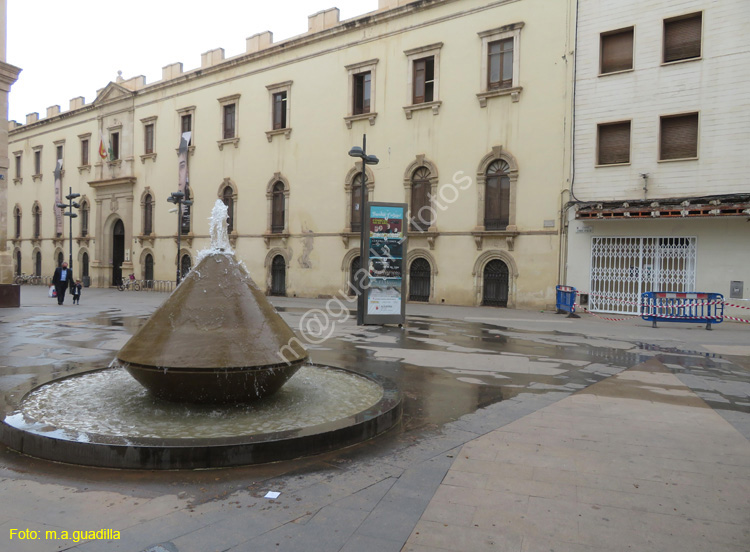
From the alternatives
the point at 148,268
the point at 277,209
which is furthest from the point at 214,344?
the point at 148,268

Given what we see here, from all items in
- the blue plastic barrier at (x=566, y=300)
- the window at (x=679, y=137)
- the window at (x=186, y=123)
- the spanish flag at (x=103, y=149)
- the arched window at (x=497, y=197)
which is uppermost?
the window at (x=186, y=123)

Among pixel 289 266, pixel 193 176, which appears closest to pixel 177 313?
pixel 289 266

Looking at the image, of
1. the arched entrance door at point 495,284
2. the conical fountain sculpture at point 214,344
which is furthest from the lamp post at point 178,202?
the conical fountain sculpture at point 214,344

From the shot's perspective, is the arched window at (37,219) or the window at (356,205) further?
the arched window at (37,219)

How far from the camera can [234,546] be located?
9.26 ft

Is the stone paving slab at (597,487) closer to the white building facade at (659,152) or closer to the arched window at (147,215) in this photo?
the white building facade at (659,152)

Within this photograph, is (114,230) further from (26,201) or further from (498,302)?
(498,302)

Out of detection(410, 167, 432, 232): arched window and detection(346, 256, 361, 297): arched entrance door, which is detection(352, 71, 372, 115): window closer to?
detection(410, 167, 432, 232): arched window

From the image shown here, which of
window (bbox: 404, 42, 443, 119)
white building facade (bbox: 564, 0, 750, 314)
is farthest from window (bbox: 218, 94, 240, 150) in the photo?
white building facade (bbox: 564, 0, 750, 314)

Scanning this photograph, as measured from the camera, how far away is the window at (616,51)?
59.6 feet

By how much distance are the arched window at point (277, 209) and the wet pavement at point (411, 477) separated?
18348 mm

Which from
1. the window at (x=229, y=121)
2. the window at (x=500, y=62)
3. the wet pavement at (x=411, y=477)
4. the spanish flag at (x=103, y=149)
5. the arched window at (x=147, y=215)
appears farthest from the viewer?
the spanish flag at (x=103, y=149)

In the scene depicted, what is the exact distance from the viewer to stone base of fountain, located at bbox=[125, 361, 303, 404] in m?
4.72

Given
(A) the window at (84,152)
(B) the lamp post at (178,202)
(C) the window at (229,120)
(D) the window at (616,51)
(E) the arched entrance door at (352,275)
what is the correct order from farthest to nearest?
1. (A) the window at (84,152)
2. (C) the window at (229,120)
3. (B) the lamp post at (178,202)
4. (E) the arched entrance door at (352,275)
5. (D) the window at (616,51)
